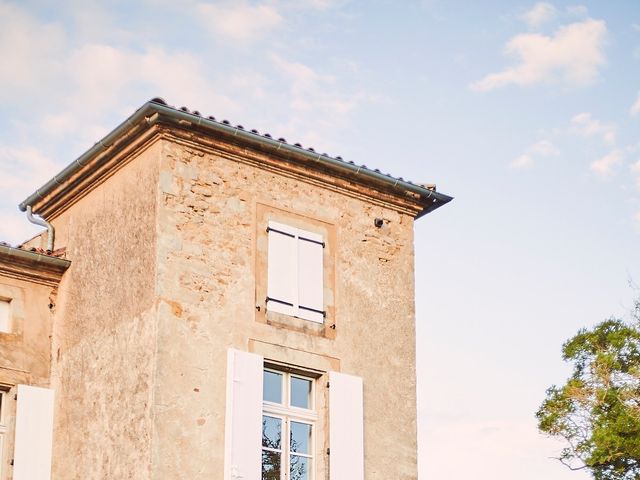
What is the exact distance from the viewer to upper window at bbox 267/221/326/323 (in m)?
13.9

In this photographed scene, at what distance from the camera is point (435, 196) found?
1567 centimetres

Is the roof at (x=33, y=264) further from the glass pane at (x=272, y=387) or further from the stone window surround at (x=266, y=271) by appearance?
the glass pane at (x=272, y=387)

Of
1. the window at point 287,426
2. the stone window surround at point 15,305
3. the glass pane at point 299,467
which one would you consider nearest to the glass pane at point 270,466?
the window at point 287,426

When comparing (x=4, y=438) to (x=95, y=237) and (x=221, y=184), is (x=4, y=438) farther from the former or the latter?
(x=221, y=184)

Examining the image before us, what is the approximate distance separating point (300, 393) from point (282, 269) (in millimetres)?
1533

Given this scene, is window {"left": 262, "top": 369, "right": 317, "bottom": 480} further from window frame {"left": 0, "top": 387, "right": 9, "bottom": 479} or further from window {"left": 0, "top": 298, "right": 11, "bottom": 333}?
window {"left": 0, "top": 298, "right": 11, "bottom": 333}

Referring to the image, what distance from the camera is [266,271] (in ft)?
45.4

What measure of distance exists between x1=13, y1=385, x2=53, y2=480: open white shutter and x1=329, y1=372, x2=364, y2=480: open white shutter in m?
3.51

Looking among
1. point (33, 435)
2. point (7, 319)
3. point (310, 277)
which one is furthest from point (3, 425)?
point (310, 277)

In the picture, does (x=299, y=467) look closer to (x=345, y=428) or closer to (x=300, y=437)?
(x=300, y=437)

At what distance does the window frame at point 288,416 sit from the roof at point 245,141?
2.77 m

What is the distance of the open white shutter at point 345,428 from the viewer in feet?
44.0

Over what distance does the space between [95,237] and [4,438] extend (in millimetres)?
2702

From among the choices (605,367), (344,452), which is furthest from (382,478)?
(605,367)
